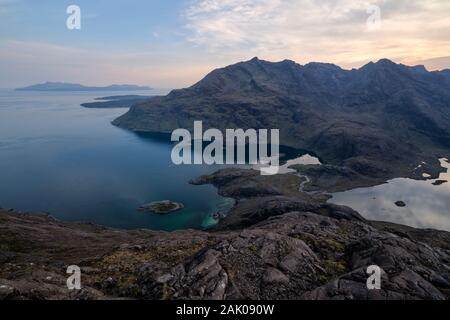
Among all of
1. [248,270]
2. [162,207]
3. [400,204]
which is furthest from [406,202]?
[248,270]

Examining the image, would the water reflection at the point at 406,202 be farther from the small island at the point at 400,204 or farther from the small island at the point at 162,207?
the small island at the point at 162,207

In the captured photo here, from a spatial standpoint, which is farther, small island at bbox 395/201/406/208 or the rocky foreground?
small island at bbox 395/201/406/208

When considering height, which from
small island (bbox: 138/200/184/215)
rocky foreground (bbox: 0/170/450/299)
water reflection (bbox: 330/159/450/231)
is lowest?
water reflection (bbox: 330/159/450/231)

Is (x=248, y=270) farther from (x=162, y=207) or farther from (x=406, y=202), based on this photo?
(x=406, y=202)

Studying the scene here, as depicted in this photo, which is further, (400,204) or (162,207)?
(400,204)

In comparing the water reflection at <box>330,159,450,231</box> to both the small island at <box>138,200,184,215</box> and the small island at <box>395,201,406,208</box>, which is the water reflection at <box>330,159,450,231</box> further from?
the small island at <box>138,200,184,215</box>

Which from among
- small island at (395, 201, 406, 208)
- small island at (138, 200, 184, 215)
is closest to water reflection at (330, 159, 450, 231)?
small island at (395, 201, 406, 208)
